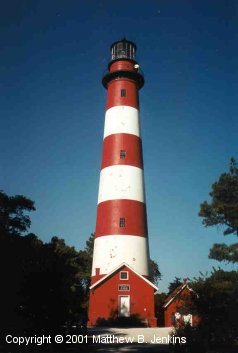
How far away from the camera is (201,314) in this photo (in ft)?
53.4

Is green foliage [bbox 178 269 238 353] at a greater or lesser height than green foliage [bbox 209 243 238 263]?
lesser

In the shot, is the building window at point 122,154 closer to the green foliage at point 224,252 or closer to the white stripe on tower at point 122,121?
the white stripe on tower at point 122,121

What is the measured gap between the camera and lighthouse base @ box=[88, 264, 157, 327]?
27.3m

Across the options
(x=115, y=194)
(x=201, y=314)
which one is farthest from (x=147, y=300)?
(x=201, y=314)

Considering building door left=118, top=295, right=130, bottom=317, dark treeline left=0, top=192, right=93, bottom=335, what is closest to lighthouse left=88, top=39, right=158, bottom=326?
building door left=118, top=295, right=130, bottom=317

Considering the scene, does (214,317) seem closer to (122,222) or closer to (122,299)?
(122,299)

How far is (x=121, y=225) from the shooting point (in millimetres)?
28359

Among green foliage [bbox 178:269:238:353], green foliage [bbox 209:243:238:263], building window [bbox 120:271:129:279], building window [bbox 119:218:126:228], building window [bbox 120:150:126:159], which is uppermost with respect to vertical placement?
building window [bbox 120:150:126:159]

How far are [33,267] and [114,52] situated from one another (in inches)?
998

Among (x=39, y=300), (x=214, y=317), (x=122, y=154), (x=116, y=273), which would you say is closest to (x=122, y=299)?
(x=116, y=273)

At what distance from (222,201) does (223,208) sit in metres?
1.54

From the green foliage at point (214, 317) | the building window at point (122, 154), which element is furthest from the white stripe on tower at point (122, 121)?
the green foliage at point (214, 317)

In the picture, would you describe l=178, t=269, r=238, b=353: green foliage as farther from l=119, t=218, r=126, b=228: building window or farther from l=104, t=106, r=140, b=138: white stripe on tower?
l=104, t=106, r=140, b=138: white stripe on tower

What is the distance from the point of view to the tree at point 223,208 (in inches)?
1136
